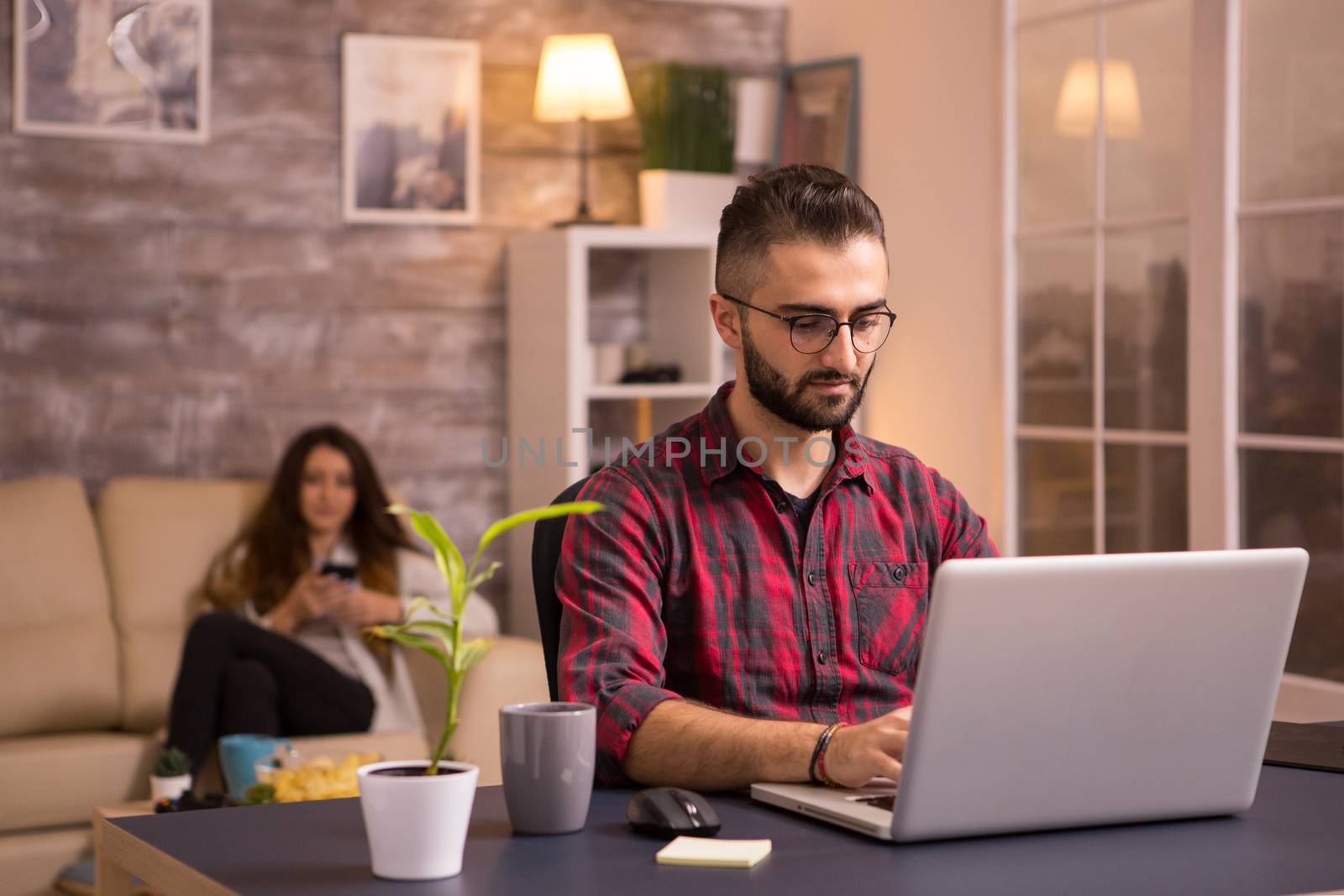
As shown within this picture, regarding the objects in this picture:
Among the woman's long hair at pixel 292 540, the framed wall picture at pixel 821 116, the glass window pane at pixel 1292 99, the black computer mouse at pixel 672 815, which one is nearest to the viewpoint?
the black computer mouse at pixel 672 815

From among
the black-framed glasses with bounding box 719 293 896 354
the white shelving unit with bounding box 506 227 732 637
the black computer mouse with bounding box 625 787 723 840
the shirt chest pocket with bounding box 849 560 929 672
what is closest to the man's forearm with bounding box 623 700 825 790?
the black computer mouse with bounding box 625 787 723 840

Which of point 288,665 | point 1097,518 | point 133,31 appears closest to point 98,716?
point 288,665

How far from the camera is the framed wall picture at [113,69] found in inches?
159

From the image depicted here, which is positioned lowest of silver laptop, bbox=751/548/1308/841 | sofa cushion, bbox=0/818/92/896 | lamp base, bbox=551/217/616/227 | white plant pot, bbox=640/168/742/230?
sofa cushion, bbox=0/818/92/896

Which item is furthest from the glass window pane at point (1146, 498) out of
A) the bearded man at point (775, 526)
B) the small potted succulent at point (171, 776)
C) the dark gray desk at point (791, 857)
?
the dark gray desk at point (791, 857)

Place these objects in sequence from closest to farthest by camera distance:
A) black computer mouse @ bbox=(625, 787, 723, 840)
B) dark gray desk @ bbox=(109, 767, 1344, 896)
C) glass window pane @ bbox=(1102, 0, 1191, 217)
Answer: dark gray desk @ bbox=(109, 767, 1344, 896), black computer mouse @ bbox=(625, 787, 723, 840), glass window pane @ bbox=(1102, 0, 1191, 217)

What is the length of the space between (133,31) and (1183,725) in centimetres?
355

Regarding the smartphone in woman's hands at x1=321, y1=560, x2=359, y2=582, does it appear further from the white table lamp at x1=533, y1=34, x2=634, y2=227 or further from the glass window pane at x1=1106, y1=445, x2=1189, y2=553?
the glass window pane at x1=1106, y1=445, x2=1189, y2=553

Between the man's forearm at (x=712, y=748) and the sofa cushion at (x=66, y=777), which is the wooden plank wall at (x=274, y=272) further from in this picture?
the man's forearm at (x=712, y=748)

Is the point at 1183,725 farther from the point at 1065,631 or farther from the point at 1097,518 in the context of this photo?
the point at 1097,518

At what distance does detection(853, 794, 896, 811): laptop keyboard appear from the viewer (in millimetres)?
1378

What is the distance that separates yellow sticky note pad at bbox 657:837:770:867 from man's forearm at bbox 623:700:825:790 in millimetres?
211

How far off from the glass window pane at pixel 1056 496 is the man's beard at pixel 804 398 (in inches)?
86.6

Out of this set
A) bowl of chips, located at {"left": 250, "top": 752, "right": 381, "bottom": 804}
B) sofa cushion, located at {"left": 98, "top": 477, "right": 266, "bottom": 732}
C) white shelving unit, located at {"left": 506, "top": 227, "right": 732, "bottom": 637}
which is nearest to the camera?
bowl of chips, located at {"left": 250, "top": 752, "right": 381, "bottom": 804}
